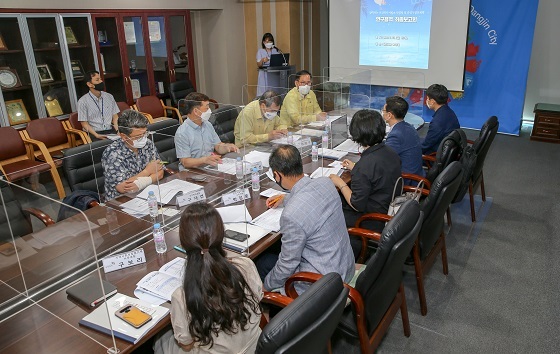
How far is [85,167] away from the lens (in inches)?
131

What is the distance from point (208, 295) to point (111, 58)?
5543mm

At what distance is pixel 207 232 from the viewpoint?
1.58m

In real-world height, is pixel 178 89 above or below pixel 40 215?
above

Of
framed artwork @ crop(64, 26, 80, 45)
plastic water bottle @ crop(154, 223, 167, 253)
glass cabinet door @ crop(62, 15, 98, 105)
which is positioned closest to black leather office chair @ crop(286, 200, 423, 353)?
plastic water bottle @ crop(154, 223, 167, 253)

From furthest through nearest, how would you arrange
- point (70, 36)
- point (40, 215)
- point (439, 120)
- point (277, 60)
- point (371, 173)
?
point (277, 60) → point (70, 36) → point (439, 120) → point (371, 173) → point (40, 215)

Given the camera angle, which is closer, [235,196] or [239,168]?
[235,196]

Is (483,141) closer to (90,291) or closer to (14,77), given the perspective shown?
(90,291)

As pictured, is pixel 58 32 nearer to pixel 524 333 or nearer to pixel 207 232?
pixel 207 232

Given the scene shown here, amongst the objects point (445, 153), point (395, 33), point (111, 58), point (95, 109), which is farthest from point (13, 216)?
point (395, 33)

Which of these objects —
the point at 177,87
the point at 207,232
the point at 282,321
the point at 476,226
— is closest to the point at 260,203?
the point at 207,232

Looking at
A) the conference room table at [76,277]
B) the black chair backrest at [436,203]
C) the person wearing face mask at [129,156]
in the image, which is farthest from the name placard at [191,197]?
the black chair backrest at [436,203]

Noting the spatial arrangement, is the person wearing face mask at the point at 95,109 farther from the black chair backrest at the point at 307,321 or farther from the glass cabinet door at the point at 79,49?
the black chair backrest at the point at 307,321

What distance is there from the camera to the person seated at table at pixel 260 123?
3.69 meters

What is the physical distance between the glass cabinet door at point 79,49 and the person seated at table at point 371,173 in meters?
4.31
